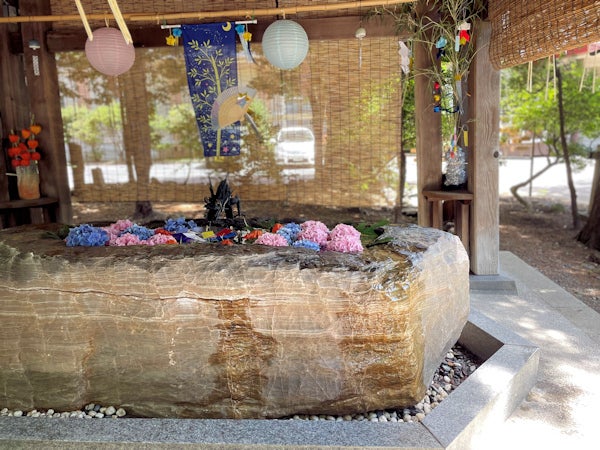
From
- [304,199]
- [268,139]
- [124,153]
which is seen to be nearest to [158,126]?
[124,153]

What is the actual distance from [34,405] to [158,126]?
4420mm

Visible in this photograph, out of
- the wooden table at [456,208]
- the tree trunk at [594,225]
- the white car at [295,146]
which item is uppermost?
the white car at [295,146]

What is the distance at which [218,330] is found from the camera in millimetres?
2473

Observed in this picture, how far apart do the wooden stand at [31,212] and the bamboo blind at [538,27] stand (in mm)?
4818

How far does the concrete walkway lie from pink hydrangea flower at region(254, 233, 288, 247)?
1461 mm

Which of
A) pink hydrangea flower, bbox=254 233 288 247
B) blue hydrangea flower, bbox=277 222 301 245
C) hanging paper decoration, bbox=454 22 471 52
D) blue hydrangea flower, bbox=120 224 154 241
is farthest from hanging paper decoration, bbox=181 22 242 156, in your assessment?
pink hydrangea flower, bbox=254 233 288 247

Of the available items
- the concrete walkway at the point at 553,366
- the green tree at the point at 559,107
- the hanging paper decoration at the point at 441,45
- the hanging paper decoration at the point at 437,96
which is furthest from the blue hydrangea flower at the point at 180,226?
the green tree at the point at 559,107

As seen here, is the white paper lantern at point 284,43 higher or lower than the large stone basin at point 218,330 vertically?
higher

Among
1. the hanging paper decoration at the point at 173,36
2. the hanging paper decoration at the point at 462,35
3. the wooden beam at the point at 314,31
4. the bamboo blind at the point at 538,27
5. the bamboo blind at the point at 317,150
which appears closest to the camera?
the bamboo blind at the point at 538,27

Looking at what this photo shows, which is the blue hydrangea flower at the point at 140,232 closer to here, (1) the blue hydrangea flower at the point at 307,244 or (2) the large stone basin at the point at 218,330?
(2) the large stone basin at the point at 218,330

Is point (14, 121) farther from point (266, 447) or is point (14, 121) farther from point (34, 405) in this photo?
point (266, 447)

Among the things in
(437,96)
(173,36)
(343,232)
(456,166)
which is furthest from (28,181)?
(456,166)

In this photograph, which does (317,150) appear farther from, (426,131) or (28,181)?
(28,181)

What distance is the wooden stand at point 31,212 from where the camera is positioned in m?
5.36
